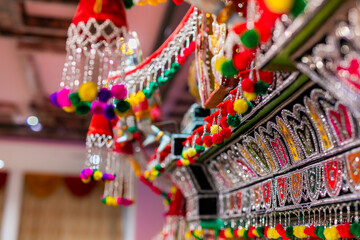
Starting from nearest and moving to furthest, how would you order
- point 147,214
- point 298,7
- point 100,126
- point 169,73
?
point 298,7 < point 169,73 < point 100,126 < point 147,214

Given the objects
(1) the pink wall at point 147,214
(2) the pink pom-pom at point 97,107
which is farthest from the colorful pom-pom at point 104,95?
(1) the pink wall at point 147,214

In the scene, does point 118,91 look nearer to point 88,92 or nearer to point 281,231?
point 88,92

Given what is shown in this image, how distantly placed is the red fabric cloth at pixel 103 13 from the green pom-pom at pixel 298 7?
870 millimetres

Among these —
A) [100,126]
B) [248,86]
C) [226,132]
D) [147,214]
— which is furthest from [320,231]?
[147,214]

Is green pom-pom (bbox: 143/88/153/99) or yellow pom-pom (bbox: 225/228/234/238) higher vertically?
green pom-pom (bbox: 143/88/153/99)

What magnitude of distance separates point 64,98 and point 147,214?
628 cm

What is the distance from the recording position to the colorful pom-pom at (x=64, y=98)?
1308 mm

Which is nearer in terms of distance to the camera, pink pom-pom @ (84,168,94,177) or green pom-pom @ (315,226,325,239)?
green pom-pom @ (315,226,325,239)

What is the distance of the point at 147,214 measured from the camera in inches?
289

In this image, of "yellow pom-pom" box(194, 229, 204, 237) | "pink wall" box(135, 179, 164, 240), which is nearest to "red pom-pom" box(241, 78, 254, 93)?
"yellow pom-pom" box(194, 229, 204, 237)

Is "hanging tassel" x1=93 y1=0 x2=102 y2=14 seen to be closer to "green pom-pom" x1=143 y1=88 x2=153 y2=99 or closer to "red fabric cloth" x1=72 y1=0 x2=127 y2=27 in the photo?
"red fabric cloth" x1=72 y1=0 x2=127 y2=27

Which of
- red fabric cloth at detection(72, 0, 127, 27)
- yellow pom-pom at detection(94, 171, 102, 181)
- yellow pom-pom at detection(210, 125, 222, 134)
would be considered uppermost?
red fabric cloth at detection(72, 0, 127, 27)

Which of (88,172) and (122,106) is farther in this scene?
(88,172)

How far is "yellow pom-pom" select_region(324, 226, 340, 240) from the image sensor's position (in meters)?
1.34
